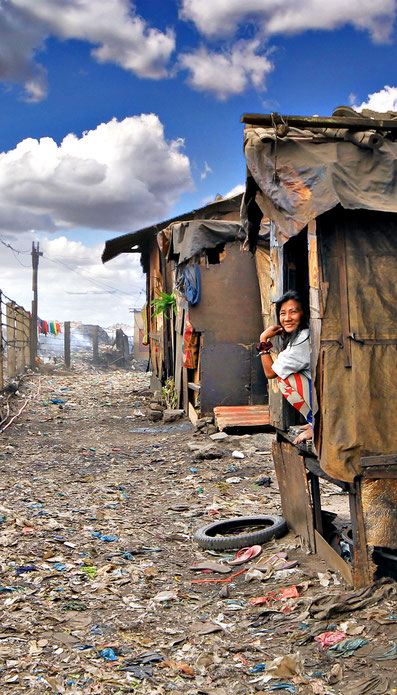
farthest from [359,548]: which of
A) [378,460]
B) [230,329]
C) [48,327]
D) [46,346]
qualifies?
[46,346]

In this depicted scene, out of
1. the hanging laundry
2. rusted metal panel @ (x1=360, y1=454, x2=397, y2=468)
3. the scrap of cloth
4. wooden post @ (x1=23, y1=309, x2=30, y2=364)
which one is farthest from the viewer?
wooden post @ (x1=23, y1=309, x2=30, y2=364)

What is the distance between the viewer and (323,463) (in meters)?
3.57

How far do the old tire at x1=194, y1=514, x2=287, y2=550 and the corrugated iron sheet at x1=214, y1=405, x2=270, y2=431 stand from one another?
12.8ft

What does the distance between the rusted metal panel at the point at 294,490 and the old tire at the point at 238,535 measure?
0.16 meters

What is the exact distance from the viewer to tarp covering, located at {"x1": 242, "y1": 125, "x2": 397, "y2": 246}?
3.41 metres

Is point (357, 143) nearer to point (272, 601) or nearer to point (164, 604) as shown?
point (272, 601)

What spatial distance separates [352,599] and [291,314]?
197 cm

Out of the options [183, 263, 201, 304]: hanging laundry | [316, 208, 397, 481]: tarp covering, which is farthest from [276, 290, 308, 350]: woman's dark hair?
[183, 263, 201, 304]: hanging laundry

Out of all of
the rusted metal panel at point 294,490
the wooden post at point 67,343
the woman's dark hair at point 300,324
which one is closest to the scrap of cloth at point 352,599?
the rusted metal panel at point 294,490

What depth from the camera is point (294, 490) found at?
477cm

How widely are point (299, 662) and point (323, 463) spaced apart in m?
1.11

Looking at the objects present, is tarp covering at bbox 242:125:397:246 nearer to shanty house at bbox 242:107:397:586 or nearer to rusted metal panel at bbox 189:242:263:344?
shanty house at bbox 242:107:397:586

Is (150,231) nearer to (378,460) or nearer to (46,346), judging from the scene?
(378,460)

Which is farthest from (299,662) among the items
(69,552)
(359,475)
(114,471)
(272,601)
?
(114,471)
